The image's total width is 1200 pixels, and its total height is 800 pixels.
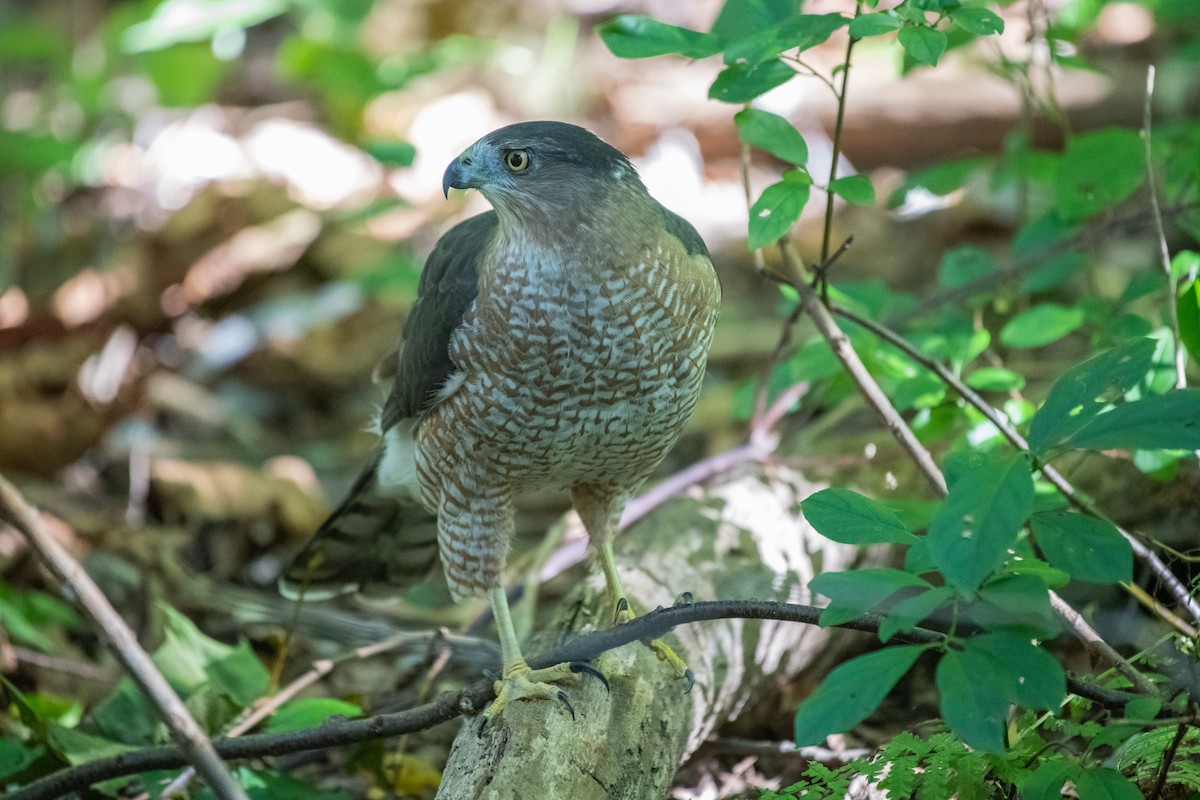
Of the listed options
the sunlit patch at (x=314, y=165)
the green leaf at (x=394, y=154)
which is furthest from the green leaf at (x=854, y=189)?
the sunlit patch at (x=314, y=165)

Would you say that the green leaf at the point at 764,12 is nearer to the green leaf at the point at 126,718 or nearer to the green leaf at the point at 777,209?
the green leaf at the point at 777,209

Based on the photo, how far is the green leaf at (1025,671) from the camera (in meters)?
1.86

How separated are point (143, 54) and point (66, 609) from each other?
4.92 metres

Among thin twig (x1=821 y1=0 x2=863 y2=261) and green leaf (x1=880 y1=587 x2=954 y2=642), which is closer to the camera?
green leaf (x1=880 y1=587 x2=954 y2=642)

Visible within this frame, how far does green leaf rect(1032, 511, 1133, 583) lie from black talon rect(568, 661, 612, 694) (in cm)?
127

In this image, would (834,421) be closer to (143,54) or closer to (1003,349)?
(1003,349)

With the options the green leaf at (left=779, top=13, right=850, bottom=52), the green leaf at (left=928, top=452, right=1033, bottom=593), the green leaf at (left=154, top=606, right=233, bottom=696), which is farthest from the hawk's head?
the green leaf at (left=154, top=606, right=233, bottom=696)

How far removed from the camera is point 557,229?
112 inches

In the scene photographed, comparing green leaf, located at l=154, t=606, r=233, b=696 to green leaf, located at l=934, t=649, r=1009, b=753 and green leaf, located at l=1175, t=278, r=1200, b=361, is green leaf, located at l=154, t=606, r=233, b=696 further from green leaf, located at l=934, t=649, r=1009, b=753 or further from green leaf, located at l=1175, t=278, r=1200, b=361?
green leaf, located at l=1175, t=278, r=1200, b=361

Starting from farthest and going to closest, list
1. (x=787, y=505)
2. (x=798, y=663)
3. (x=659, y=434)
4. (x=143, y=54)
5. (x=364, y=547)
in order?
(x=143, y=54)
(x=364, y=547)
(x=787, y=505)
(x=798, y=663)
(x=659, y=434)

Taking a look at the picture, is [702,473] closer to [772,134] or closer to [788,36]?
[772,134]

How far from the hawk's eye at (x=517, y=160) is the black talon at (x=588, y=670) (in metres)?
1.35

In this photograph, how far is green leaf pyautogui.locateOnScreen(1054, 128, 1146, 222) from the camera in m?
3.71

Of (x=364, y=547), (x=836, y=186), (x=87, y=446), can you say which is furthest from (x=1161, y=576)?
(x=87, y=446)
